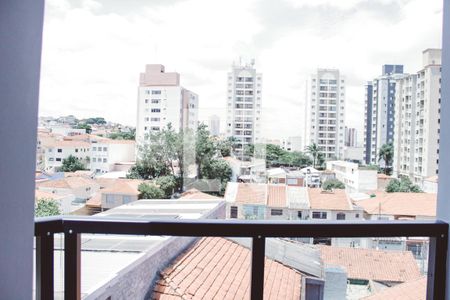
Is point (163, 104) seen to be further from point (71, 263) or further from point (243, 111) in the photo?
point (71, 263)

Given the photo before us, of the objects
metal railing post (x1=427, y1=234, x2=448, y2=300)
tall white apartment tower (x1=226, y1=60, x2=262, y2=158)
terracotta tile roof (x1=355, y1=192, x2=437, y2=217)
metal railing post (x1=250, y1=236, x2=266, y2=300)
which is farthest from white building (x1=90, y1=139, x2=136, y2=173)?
metal railing post (x1=427, y1=234, x2=448, y2=300)

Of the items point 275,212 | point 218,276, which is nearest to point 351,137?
point 275,212

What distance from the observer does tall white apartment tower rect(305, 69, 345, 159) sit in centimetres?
320

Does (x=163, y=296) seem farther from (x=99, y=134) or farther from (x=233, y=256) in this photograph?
(x=99, y=134)

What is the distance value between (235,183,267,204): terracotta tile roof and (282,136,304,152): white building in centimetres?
39

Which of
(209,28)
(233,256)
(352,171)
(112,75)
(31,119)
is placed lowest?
(233,256)

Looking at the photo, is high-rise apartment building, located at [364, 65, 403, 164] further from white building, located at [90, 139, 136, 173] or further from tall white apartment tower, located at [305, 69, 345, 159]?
white building, located at [90, 139, 136, 173]

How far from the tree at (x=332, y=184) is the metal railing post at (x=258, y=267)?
185 cm

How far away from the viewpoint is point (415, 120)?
2.79 m

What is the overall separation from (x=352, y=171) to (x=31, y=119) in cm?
255

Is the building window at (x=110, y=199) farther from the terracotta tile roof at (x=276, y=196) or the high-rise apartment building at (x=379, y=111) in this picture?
the high-rise apartment building at (x=379, y=111)

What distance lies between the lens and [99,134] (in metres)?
3.03

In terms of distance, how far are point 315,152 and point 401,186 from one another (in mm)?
719

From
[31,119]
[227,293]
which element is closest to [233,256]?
[227,293]
